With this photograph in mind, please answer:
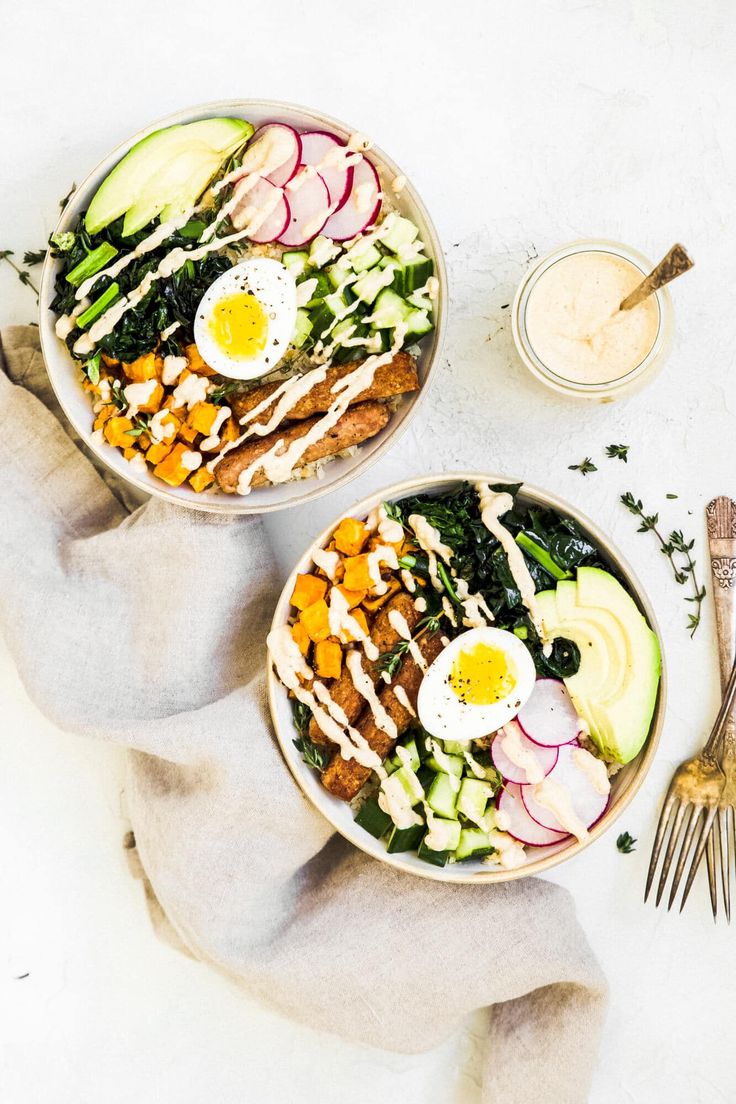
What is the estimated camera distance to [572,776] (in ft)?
7.36

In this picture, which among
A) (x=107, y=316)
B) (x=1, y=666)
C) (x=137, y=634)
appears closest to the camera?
(x=107, y=316)

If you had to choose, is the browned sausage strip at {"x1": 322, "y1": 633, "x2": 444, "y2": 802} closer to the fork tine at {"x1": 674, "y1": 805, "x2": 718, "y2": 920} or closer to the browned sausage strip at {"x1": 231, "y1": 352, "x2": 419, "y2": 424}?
the browned sausage strip at {"x1": 231, "y1": 352, "x2": 419, "y2": 424}

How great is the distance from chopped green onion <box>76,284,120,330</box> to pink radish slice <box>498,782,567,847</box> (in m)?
1.61

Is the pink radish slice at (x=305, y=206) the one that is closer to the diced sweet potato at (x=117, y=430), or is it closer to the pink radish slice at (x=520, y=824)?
the diced sweet potato at (x=117, y=430)

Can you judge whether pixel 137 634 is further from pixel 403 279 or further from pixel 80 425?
pixel 403 279

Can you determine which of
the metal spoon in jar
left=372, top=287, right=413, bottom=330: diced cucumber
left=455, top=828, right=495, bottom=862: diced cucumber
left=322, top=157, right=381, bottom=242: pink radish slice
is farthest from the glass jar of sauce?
left=455, top=828, right=495, bottom=862: diced cucumber

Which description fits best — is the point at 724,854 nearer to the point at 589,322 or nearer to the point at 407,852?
the point at 407,852

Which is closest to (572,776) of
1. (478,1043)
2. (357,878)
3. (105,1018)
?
(357,878)

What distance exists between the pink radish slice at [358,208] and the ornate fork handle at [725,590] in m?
1.29

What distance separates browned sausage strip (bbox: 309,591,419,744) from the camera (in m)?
2.26

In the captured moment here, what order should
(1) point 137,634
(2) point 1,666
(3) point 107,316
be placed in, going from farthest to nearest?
(2) point 1,666 < (1) point 137,634 < (3) point 107,316

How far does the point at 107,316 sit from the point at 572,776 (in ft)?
5.45

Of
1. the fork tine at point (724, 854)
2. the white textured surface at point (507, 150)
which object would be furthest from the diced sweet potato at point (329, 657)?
the fork tine at point (724, 854)

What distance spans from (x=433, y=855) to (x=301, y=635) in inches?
26.1
